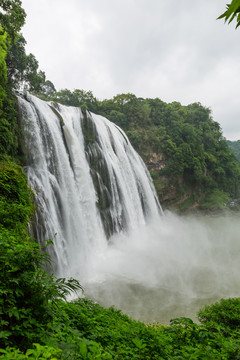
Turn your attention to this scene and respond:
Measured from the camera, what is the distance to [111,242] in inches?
542

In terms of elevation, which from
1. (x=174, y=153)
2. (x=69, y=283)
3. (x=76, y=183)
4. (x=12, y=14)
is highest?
(x=12, y=14)

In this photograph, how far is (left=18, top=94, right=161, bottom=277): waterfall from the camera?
9.58m

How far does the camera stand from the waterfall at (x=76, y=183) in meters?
9.58

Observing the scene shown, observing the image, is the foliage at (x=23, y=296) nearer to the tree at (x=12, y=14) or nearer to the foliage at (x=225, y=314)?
the foliage at (x=225, y=314)

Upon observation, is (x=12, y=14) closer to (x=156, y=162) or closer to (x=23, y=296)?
(x=23, y=296)

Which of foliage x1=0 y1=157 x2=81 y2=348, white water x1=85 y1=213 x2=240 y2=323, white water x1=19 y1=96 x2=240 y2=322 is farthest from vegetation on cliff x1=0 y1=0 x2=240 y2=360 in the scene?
white water x1=85 y1=213 x2=240 y2=323

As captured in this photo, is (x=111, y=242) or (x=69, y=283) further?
(x=111, y=242)

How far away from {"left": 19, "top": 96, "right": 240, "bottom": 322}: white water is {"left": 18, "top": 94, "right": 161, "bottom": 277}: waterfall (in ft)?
0.16

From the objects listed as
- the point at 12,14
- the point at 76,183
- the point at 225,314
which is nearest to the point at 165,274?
the point at 225,314

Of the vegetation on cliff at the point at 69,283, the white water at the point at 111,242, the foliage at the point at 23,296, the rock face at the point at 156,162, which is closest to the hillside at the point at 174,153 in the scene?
the rock face at the point at 156,162

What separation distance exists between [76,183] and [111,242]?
178 inches

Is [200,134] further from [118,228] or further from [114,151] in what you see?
[118,228]

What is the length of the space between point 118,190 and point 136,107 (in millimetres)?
19226

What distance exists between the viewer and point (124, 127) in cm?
3002
